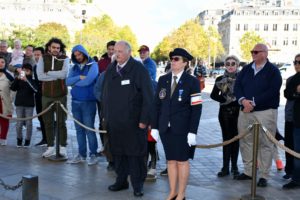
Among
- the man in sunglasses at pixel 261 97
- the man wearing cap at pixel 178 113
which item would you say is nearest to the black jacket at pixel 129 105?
the man wearing cap at pixel 178 113

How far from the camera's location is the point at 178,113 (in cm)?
483

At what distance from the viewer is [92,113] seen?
7062 millimetres

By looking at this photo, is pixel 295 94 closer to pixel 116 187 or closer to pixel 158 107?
pixel 158 107

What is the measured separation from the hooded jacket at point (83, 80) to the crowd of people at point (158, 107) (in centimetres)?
2

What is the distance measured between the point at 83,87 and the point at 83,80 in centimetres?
17

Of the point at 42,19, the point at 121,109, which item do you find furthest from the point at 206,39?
the point at 121,109

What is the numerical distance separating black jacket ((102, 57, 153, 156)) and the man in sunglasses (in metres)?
1.59

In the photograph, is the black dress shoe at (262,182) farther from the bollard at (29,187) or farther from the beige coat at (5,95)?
the beige coat at (5,95)

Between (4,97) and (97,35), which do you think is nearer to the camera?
(4,97)

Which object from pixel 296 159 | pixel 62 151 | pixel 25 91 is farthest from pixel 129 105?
pixel 25 91

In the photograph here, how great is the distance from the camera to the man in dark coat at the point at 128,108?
17.2 ft

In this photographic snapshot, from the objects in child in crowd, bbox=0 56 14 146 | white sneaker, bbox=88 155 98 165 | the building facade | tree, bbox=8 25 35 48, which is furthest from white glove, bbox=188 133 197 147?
the building facade

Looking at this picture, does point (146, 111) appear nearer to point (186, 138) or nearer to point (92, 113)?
point (186, 138)

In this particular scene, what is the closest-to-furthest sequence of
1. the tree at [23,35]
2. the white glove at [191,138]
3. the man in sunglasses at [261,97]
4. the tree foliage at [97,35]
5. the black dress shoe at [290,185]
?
the white glove at [191,138], the man in sunglasses at [261,97], the black dress shoe at [290,185], the tree at [23,35], the tree foliage at [97,35]
